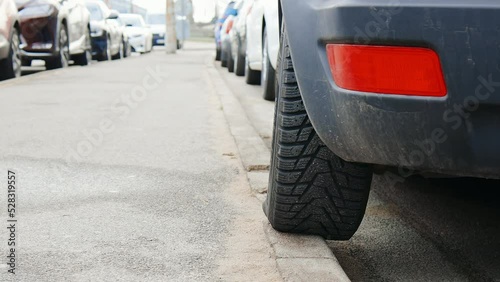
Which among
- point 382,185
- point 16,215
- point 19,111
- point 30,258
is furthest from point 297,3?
point 19,111

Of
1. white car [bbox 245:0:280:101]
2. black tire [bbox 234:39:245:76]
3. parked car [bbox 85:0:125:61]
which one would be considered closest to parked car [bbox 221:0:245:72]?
black tire [bbox 234:39:245:76]

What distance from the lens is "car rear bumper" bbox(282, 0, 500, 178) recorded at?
6.04 feet

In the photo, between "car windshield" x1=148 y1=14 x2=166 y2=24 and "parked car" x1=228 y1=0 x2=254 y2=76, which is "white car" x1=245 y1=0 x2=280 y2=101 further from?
"car windshield" x1=148 y1=14 x2=166 y2=24

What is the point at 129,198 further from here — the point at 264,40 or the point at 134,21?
the point at 134,21

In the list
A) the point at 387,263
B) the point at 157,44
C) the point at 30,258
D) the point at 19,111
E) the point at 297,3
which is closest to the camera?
the point at 297,3

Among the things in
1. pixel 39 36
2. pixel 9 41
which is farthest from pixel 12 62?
pixel 39 36

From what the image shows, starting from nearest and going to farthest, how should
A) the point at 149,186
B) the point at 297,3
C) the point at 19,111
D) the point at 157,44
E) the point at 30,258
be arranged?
the point at 297,3 < the point at 30,258 < the point at 149,186 < the point at 19,111 < the point at 157,44

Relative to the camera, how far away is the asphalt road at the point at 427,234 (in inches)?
100

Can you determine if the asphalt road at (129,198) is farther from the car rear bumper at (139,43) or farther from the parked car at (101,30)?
the car rear bumper at (139,43)

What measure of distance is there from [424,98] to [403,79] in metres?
0.07

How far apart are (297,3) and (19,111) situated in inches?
179

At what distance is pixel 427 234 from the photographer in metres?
2.93

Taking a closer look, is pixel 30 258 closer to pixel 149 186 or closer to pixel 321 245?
pixel 321 245

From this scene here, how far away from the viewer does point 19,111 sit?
6.40 metres
